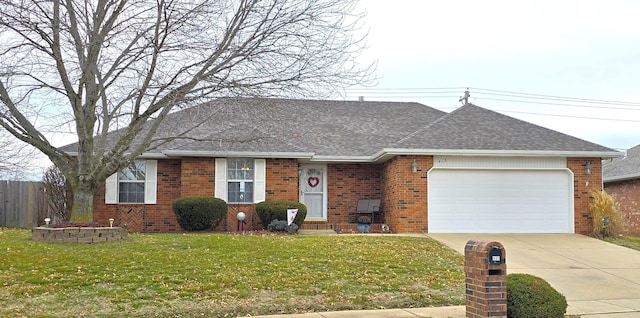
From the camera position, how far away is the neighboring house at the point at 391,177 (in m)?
17.8

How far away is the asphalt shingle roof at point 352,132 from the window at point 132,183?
107 centimetres

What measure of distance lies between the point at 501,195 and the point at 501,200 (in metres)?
0.15

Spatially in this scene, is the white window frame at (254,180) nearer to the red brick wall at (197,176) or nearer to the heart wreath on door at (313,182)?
the red brick wall at (197,176)

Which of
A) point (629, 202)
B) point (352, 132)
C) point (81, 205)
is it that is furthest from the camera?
point (629, 202)

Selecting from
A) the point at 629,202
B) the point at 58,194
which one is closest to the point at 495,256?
the point at 58,194

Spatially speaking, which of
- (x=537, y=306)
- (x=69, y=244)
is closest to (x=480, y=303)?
(x=537, y=306)

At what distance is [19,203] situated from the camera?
19.4 meters

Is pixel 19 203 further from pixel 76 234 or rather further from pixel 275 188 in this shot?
pixel 275 188

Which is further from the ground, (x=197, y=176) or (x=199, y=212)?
(x=197, y=176)

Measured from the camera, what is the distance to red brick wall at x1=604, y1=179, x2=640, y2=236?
2156 centimetres

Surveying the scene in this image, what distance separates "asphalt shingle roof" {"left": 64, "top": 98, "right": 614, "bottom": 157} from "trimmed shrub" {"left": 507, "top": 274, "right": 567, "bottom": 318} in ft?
27.9

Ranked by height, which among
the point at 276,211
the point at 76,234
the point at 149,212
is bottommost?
the point at 76,234

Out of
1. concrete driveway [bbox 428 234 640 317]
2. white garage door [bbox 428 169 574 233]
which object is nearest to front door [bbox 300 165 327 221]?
white garage door [bbox 428 169 574 233]

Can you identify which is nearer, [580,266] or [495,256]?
[495,256]
